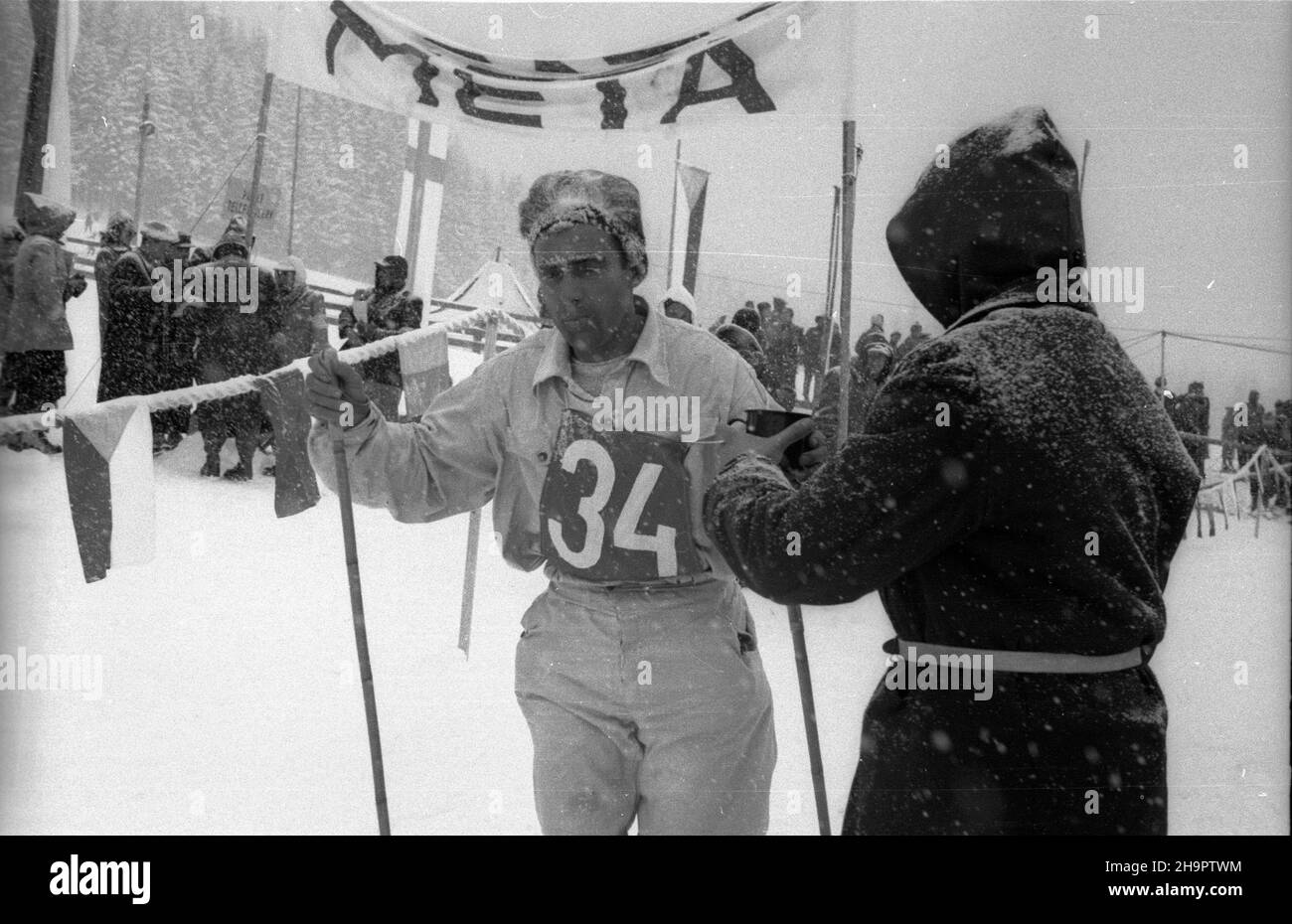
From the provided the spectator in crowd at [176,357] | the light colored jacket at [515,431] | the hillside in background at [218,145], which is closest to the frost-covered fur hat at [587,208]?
the light colored jacket at [515,431]

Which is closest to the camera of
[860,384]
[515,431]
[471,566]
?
[515,431]

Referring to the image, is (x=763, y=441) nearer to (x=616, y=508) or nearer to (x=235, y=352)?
(x=616, y=508)

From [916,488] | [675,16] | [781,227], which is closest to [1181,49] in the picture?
[781,227]

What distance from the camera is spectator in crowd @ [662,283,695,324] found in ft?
9.00

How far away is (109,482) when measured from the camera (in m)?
2.85

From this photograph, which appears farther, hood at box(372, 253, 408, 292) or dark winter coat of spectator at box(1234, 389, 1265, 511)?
hood at box(372, 253, 408, 292)

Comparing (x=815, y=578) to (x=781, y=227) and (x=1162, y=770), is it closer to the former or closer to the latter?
(x=1162, y=770)

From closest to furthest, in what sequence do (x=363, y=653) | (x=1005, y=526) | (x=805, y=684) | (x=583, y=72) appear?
(x=1005, y=526), (x=805, y=684), (x=363, y=653), (x=583, y=72)

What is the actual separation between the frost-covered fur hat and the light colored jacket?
0.18 metres

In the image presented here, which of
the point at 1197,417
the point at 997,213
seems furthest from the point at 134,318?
the point at 1197,417

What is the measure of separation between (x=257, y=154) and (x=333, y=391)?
1.13m

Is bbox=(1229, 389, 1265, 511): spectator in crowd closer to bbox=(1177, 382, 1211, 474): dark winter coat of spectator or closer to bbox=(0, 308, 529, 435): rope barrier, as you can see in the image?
bbox=(1177, 382, 1211, 474): dark winter coat of spectator

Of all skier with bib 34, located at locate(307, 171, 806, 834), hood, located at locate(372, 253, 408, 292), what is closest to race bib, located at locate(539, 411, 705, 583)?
skier with bib 34, located at locate(307, 171, 806, 834)

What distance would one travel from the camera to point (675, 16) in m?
2.71
